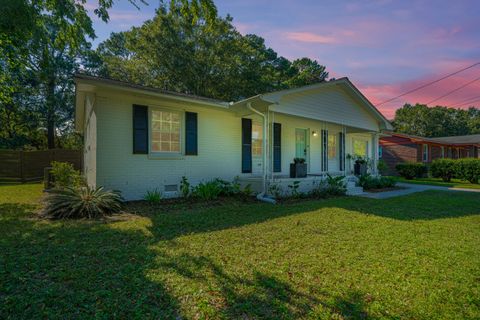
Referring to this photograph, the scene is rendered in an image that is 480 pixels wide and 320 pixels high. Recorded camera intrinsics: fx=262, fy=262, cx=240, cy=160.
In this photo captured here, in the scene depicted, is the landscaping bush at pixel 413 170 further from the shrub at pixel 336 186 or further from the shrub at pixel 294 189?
the shrub at pixel 294 189

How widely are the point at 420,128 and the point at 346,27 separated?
150ft

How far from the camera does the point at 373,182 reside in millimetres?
11766

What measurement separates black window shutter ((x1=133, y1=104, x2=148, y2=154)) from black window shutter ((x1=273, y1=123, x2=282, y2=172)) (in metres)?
4.99

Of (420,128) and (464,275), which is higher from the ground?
(420,128)

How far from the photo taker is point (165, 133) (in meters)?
7.93

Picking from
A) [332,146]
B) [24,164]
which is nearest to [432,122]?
[332,146]

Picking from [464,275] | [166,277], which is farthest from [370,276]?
[166,277]

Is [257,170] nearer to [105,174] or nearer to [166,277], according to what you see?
[105,174]

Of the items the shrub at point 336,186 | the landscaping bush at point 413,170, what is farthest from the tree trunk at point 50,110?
the landscaping bush at point 413,170

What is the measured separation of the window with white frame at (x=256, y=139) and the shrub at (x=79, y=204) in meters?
5.55

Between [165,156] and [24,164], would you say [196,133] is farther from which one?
[24,164]

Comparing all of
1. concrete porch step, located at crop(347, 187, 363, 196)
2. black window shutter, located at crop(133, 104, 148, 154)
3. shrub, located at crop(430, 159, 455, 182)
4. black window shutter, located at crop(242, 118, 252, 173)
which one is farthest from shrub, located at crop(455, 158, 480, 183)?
black window shutter, located at crop(133, 104, 148, 154)

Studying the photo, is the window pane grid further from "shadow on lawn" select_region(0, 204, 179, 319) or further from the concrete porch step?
the concrete porch step

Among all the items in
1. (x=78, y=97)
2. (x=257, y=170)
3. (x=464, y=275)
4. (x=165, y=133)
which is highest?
(x=78, y=97)
